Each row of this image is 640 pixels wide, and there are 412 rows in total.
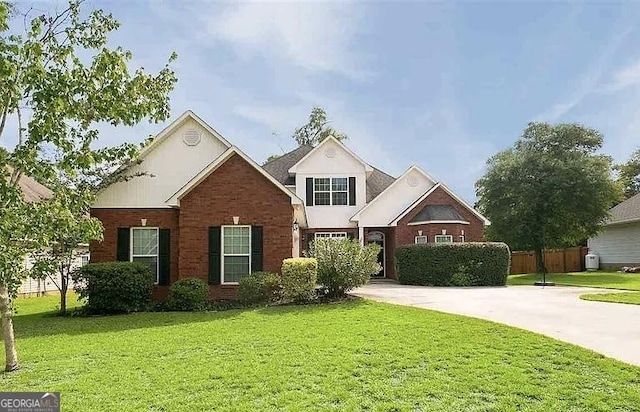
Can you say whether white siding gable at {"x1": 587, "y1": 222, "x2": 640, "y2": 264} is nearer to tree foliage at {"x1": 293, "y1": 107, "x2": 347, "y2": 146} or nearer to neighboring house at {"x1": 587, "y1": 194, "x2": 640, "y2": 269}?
neighboring house at {"x1": 587, "y1": 194, "x2": 640, "y2": 269}

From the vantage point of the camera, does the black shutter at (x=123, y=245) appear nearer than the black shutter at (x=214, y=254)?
No

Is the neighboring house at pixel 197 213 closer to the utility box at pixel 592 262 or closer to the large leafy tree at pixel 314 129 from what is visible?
the utility box at pixel 592 262

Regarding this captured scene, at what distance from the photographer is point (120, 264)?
49.8 feet

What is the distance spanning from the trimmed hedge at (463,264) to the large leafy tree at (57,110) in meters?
16.9

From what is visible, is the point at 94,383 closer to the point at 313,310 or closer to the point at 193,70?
the point at 313,310

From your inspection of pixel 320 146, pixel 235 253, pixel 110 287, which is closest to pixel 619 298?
pixel 235 253

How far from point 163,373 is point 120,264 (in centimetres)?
871

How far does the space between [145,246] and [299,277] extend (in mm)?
5776

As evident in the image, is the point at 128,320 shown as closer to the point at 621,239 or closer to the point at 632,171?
the point at 621,239

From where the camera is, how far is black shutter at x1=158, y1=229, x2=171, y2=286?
16766 millimetres

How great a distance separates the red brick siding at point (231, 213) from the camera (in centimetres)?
1622

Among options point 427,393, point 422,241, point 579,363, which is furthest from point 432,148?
point 427,393

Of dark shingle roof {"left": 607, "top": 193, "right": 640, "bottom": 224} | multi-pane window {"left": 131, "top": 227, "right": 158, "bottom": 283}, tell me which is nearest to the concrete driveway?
multi-pane window {"left": 131, "top": 227, "right": 158, "bottom": 283}

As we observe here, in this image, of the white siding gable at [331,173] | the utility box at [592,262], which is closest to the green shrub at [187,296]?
the white siding gable at [331,173]
